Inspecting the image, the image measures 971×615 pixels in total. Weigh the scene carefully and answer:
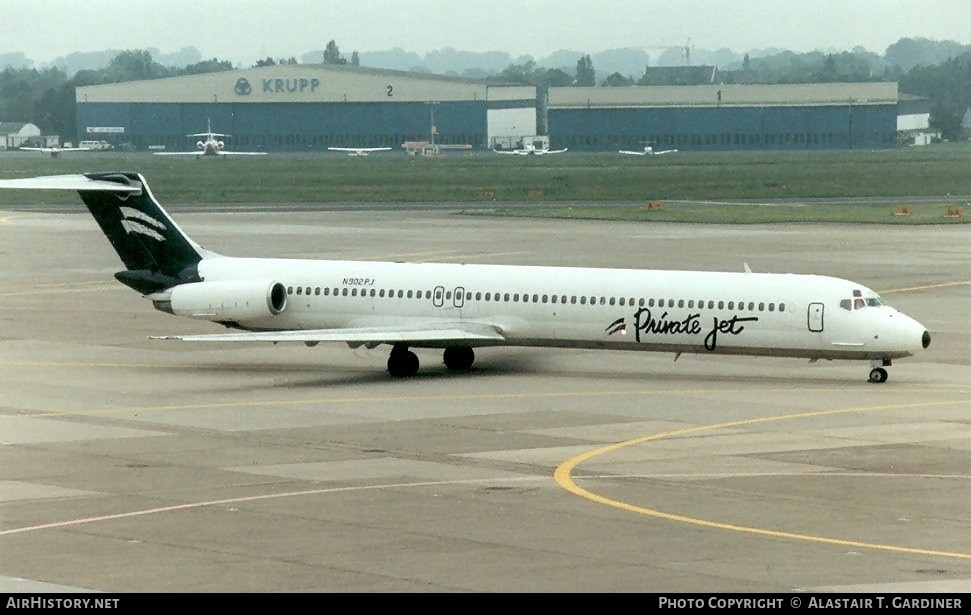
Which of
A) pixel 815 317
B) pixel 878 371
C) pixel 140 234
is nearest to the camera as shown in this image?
pixel 815 317

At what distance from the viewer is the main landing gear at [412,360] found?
154 ft

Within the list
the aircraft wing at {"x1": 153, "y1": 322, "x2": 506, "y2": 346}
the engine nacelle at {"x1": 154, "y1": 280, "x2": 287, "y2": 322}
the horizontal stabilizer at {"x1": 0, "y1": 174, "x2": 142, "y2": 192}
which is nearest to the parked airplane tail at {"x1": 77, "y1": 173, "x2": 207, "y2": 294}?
the horizontal stabilizer at {"x1": 0, "y1": 174, "x2": 142, "y2": 192}

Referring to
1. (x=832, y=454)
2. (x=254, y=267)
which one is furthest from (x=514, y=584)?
(x=254, y=267)

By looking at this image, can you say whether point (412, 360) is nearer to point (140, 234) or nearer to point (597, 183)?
point (140, 234)

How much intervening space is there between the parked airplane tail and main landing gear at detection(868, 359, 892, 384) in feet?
59.3

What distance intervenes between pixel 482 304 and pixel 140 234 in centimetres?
1015

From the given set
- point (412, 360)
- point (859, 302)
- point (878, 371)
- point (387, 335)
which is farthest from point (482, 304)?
point (878, 371)

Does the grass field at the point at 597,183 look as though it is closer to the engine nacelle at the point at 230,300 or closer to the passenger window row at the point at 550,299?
the passenger window row at the point at 550,299

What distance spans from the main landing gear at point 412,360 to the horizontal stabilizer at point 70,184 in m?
9.33

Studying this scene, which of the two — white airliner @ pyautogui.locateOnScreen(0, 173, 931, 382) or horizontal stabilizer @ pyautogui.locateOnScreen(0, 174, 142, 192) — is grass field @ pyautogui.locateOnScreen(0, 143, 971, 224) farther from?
horizontal stabilizer @ pyautogui.locateOnScreen(0, 174, 142, 192)

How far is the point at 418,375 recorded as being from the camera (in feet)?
155

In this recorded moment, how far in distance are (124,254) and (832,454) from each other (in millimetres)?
23777

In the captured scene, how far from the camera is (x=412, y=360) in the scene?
155 feet

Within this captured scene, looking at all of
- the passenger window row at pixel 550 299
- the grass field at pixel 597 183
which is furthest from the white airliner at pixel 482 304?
the grass field at pixel 597 183
